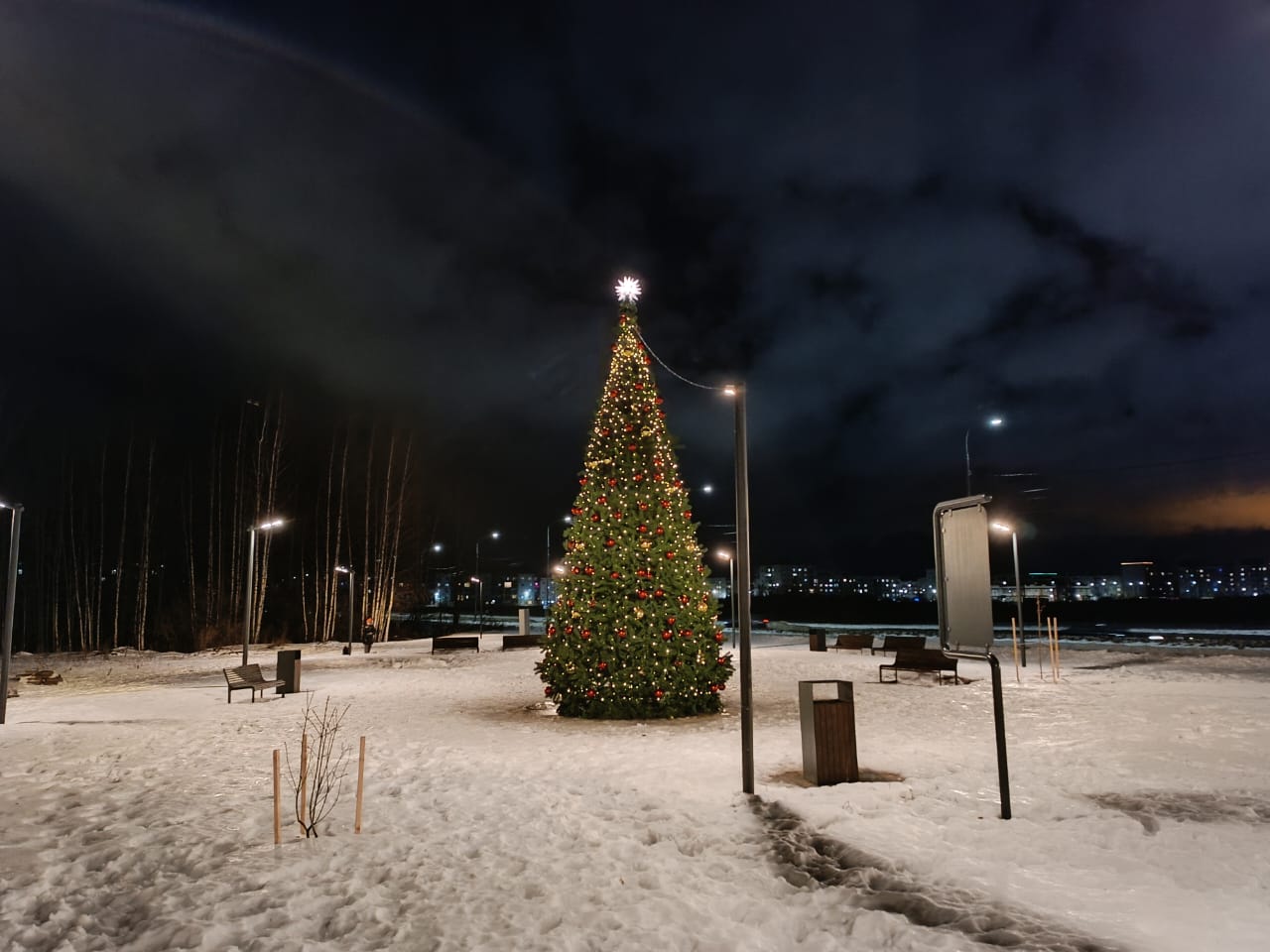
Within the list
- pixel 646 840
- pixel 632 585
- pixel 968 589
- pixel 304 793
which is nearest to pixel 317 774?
pixel 304 793

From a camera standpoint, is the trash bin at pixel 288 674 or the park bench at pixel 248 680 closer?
the park bench at pixel 248 680

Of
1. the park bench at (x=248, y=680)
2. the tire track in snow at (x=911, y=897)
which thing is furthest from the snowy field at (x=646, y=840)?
the park bench at (x=248, y=680)

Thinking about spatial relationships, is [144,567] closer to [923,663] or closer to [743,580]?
[923,663]

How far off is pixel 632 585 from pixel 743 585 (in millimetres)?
4489

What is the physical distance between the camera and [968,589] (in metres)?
7.30

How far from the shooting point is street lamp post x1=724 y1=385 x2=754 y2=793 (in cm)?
815

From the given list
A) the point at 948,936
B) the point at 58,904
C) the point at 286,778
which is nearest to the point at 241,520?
the point at 286,778

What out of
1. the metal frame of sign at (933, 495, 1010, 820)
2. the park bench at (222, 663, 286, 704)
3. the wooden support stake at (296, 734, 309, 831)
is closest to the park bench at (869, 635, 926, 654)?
the metal frame of sign at (933, 495, 1010, 820)

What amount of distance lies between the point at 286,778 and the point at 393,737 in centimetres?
281

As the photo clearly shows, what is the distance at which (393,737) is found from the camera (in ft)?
38.8

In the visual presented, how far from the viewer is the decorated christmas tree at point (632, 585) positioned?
12.9 meters

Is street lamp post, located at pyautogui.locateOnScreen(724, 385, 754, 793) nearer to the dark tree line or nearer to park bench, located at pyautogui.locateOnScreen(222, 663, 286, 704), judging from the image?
park bench, located at pyautogui.locateOnScreen(222, 663, 286, 704)

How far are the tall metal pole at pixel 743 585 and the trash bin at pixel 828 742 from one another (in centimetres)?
65

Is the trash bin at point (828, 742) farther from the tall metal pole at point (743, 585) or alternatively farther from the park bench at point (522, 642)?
the park bench at point (522, 642)
